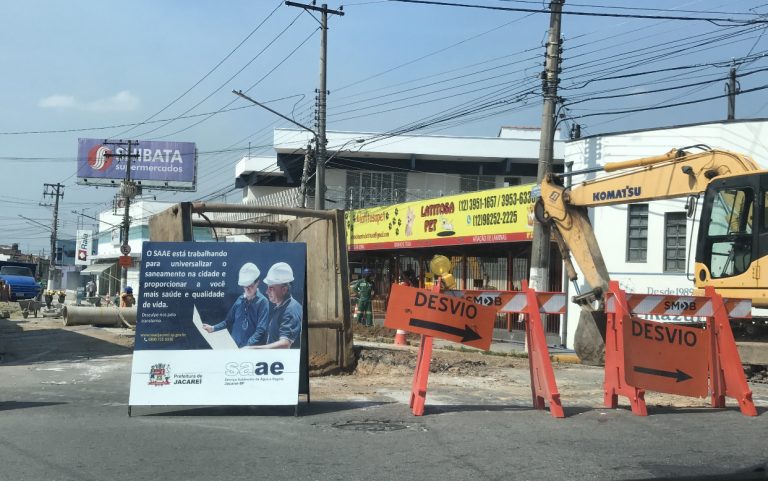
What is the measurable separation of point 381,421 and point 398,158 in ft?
118

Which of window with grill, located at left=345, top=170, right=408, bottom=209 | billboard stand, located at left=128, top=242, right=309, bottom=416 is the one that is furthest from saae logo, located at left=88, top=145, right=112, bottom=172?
billboard stand, located at left=128, top=242, right=309, bottom=416

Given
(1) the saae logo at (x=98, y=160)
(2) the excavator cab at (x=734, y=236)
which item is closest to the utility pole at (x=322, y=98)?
(2) the excavator cab at (x=734, y=236)

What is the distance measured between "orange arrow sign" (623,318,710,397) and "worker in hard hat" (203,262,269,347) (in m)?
4.24

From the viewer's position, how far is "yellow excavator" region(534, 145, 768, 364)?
1212 centimetres

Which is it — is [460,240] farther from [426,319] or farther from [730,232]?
[426,319]

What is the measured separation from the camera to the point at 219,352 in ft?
28.3

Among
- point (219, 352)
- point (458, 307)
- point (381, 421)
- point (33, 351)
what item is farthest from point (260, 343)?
point (33, 351)

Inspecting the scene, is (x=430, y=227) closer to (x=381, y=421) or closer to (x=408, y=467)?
(x=381, y=421)

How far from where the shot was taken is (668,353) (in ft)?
30.2

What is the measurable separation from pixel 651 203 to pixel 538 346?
12.4m

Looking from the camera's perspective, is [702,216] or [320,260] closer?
[320,260]

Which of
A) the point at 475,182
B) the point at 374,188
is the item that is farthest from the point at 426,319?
the point at 475,182

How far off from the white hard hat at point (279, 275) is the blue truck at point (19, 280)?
4189 cm

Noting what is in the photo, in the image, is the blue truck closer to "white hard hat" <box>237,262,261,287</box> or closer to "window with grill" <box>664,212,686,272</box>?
"window with grill" <box>664,212,686,272</box>
